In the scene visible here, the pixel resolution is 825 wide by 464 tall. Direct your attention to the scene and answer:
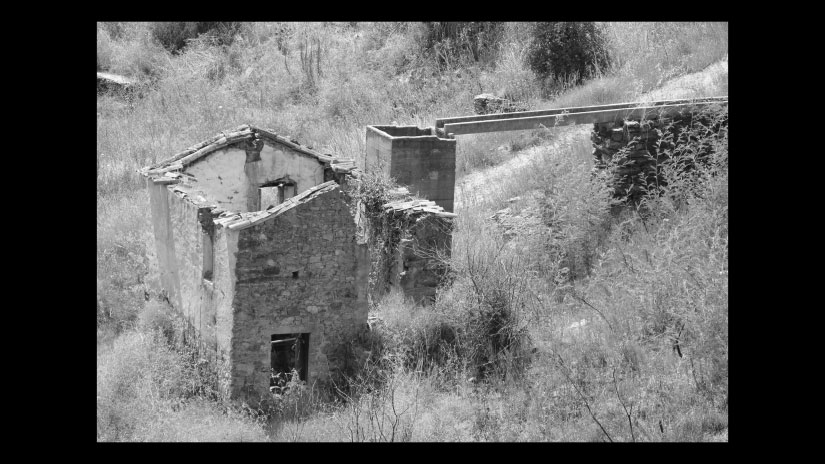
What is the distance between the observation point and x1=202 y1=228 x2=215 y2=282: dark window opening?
40.2ft

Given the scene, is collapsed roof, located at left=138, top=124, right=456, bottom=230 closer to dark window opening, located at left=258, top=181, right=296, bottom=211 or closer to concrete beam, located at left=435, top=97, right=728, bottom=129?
dark window opening, located at left=258, top=181, right=296, bottom=211

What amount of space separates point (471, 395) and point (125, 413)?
4009 millimetres

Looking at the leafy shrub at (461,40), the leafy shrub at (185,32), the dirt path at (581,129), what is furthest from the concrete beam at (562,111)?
the leafy shrub at (185,32)

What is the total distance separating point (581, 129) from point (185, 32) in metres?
17.5

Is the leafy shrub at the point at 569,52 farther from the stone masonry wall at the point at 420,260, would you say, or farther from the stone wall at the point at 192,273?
the stone wall at the point at 192,273

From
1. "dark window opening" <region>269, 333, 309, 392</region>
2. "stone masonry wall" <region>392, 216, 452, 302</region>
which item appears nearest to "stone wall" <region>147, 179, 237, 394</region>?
"dark window opening" <region>269, 333, 309, 392</region>

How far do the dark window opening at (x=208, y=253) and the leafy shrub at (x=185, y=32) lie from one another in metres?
20.7

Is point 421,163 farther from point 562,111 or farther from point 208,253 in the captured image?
point 208,253

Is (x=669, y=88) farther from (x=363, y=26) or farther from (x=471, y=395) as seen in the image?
(x=363, y=26)

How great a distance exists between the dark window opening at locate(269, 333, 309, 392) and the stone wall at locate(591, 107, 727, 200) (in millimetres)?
5951

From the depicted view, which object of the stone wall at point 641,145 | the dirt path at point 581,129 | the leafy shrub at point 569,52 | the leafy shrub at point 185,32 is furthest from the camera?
the leafy shrub at point 185,32

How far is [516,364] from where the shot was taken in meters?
12.3

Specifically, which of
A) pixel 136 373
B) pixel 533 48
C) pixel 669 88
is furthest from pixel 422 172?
pixel 533 48

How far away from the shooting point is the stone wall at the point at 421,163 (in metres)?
15.3
